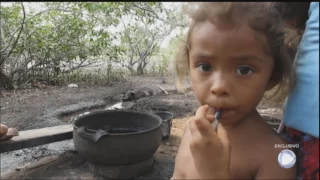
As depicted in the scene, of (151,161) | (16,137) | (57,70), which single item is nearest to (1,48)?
(57,70)

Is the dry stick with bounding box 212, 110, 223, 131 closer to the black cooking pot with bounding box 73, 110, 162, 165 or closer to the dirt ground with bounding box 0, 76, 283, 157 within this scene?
the black cooking pot with bounding box 73, 110, 162, 165

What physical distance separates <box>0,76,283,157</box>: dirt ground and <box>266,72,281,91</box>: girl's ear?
2.56 meters

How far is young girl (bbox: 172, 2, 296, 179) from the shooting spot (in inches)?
28.0

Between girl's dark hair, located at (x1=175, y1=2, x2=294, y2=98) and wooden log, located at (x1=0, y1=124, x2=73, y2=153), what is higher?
girl's dark hair, located at (x1=175, y1=2, x2=294, y2=98)

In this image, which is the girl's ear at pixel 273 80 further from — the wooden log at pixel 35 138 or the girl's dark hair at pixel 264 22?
the wooden log at pixel 35 138

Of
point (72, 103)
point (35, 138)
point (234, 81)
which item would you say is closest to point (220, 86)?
point (234, 81)

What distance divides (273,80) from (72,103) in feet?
15.7

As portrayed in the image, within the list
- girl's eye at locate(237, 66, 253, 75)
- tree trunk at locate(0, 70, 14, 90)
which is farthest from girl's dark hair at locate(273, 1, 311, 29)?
tree trunk at locate(0, 70, 14, 90)

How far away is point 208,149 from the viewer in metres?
0.69

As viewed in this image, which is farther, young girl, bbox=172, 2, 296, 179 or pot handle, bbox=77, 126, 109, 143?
pot handle, bbox=77, 126, 109, 143

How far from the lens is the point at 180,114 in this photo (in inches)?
205

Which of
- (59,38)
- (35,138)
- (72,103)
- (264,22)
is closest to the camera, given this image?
(264,22)

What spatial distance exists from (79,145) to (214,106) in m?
1.98

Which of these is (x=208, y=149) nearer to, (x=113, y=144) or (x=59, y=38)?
(x=113, y=144)
